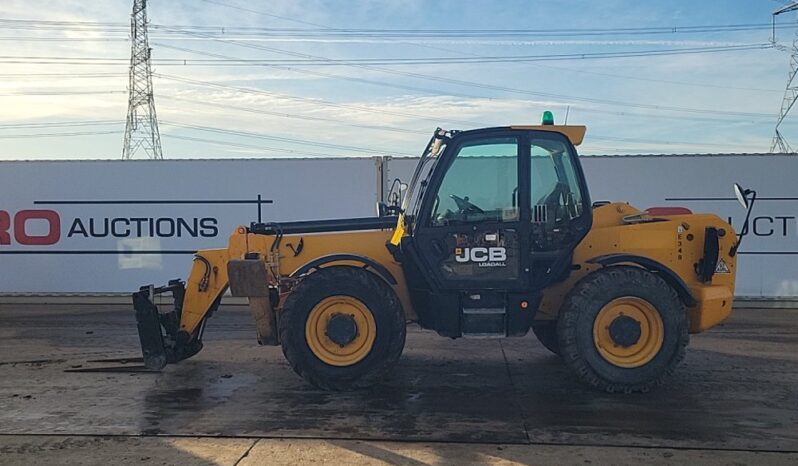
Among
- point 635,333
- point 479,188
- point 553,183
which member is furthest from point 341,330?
point 635,333

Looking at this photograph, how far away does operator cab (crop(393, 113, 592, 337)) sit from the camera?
6.38 meters

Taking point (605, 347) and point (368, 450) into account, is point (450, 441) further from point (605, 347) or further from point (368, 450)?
point (605, 347)

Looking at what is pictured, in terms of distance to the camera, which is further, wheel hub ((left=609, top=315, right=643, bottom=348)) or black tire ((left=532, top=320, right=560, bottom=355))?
black tire ((left=532, top=320, right=560, bottom=355))

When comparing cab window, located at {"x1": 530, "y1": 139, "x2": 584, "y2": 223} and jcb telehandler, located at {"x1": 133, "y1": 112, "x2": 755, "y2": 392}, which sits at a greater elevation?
cab window, located at {"x1": 530, "y1": 139, "x2": 584, "y2": 223}

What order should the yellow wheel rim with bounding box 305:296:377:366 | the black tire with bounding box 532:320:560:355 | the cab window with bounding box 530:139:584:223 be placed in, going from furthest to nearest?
the black tire with bounding box 532:320:560:355 → the cab window with bounding box 530:139:584:223 → the yellow wheel rim with bounding box 305:296:377:366

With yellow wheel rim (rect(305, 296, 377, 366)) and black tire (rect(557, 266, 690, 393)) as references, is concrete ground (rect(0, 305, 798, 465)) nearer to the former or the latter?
black tire (rect(557, 266, 690, 393))

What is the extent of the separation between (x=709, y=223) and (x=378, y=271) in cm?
316

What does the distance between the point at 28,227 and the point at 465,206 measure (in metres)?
10.1

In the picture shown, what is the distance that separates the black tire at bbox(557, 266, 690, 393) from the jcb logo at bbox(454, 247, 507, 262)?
746 millimetres

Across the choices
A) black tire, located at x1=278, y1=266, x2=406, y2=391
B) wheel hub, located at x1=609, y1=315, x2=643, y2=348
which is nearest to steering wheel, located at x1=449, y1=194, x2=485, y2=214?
black tire, located at x1=278, y1=266, x2=406, y2=391

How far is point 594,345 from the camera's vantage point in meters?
6.26

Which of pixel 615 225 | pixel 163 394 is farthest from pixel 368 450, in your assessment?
pixel 615 225

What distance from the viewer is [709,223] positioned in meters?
6.72

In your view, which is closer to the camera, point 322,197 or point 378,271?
point 378,271
